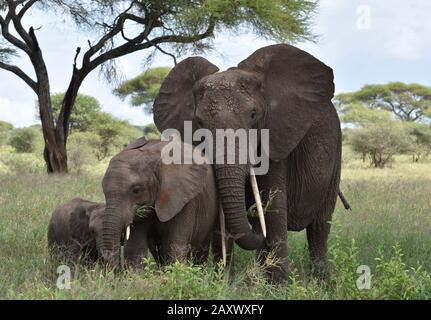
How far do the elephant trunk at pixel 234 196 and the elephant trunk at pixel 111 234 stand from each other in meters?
0.74

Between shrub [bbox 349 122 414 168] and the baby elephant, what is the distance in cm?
2038

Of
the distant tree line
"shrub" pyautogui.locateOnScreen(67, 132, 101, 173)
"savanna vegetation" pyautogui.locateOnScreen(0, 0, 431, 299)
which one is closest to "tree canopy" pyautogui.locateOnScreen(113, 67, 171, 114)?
"savanna vegetation" pyautogui.locateOnScreen(0, 0, 431, 299)

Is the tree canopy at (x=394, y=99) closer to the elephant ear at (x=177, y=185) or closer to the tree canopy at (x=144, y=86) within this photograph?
the tree canopy at (x=144, y=86)

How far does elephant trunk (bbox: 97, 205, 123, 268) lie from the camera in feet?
16.2

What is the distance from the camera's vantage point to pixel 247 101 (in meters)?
5.38

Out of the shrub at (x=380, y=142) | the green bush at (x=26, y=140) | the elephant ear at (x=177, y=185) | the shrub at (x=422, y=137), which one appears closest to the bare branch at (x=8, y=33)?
the shrub at (x=380, y=142)

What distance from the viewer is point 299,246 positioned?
8.01 metres

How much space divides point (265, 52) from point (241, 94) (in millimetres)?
711

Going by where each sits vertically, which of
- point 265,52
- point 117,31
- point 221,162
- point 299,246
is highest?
point 117,31

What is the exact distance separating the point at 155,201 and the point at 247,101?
0.97m
